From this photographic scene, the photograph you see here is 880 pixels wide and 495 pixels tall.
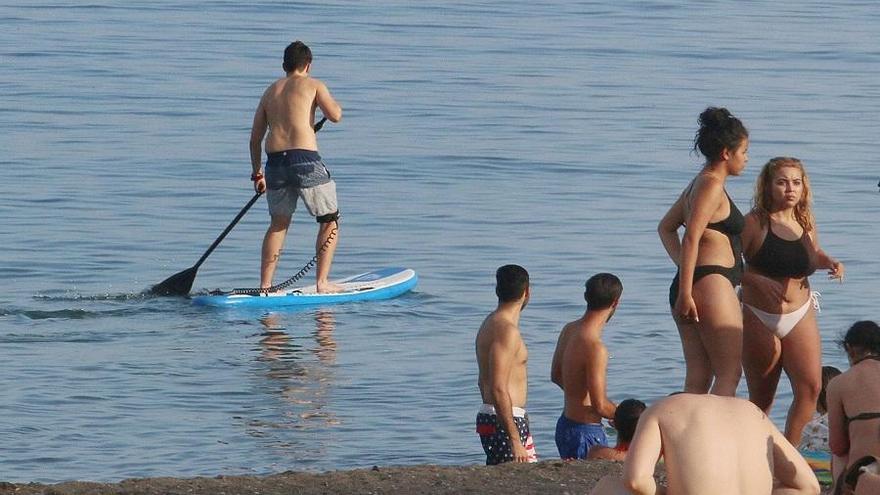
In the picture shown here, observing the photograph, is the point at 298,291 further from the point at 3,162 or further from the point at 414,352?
the point at 3,162

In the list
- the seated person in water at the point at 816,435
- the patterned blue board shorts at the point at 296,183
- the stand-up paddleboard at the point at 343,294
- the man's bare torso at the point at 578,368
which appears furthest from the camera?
the stand-up paddleboard at the point at 343,294

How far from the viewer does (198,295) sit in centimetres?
1262

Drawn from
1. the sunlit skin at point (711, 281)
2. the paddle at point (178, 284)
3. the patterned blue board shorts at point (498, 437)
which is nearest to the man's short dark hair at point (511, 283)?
the patterned blue board shorts at point (498, 437)

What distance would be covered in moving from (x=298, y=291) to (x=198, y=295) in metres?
0.69

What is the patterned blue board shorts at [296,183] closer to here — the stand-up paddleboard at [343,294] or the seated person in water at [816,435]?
the stand-up paddleboard at [343,294]

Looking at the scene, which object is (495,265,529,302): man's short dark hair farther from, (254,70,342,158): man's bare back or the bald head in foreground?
(254,70,342,158): man's bare back

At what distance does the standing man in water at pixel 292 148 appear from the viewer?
1201cm

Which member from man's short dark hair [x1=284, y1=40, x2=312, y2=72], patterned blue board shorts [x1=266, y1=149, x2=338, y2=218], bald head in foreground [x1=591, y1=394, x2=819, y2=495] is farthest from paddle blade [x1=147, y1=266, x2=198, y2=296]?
bald head in foreground [x1=591, y1=394, x2=819, y2=495]

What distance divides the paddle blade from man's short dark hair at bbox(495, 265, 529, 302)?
5474mm

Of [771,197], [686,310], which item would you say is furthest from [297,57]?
[686,310]

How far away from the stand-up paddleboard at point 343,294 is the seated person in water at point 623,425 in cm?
505

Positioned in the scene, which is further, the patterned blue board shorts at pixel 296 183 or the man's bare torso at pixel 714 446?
the patterned blue board shorts at pixel 296 183

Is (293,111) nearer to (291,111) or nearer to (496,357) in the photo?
(291,111)

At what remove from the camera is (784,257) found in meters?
7.36
